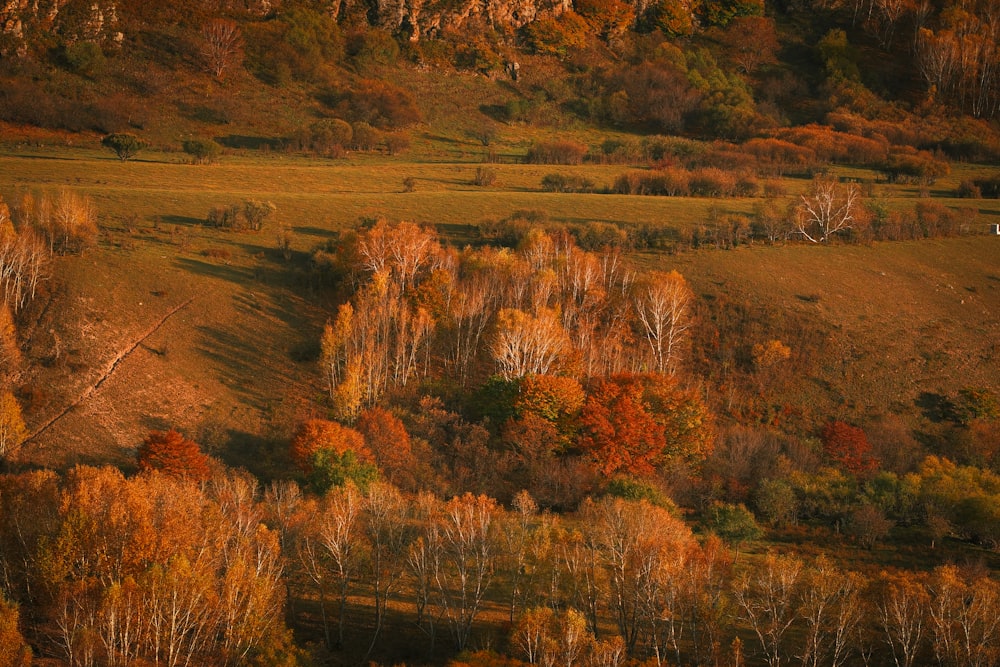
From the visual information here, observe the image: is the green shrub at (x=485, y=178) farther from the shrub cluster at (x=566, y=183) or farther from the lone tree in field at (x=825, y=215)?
the lone tree in field at (x=825, y=215)

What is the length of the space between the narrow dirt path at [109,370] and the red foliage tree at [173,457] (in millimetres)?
6491

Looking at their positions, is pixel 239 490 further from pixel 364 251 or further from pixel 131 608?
pixel 364 251

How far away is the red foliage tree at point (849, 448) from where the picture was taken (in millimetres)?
70625

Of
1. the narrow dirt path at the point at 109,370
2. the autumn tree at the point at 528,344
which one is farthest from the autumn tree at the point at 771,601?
the narrow dirt path at the point at 109,370

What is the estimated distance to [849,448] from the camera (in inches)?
2840

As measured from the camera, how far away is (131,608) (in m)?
40.0

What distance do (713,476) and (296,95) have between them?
10213 centimetres

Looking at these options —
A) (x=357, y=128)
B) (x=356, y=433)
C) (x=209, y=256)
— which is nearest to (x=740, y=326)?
(x=356, y=433)

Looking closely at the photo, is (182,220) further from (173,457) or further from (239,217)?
(173,457)

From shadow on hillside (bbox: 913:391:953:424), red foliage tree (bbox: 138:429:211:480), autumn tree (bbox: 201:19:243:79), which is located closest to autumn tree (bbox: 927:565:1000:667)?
shadow on hillside (bbox: 913:391:953:424)

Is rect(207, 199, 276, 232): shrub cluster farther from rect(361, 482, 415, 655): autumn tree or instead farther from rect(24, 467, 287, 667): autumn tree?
rect(24, 467, 287, 667): autumn tree

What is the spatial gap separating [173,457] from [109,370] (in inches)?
482

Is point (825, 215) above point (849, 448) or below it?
above

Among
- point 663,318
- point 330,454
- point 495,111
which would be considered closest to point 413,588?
point 330,454
